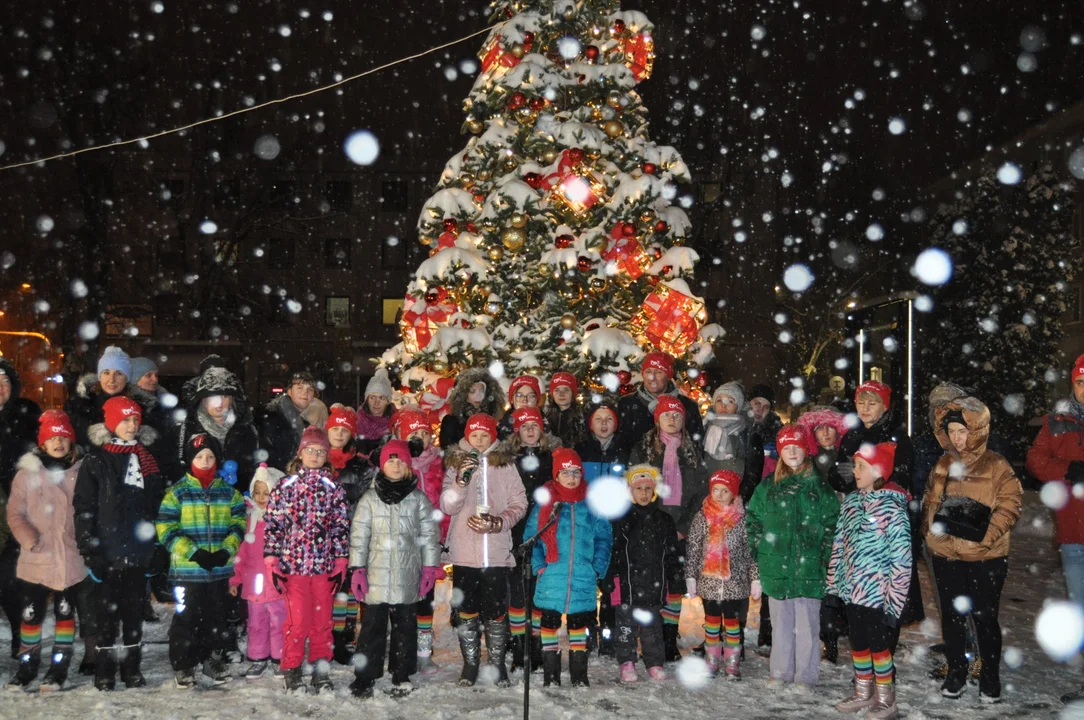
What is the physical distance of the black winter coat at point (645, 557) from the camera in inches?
278

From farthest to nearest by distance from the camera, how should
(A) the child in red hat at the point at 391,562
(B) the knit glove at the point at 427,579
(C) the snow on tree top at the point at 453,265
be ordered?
(C) the snow on tree top at the point at 453,265 → (B) the knit glove at the point at 427,579 → (A) the child in red hat at the point at 391,562

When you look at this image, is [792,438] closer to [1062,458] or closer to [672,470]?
[672,470]

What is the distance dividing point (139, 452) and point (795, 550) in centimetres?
466

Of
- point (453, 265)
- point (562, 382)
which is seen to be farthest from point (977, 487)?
point (453, 265)

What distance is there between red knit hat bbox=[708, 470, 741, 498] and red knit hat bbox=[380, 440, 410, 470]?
236 centimetres

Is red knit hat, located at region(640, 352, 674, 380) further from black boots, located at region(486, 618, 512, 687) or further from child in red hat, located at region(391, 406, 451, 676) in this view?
black boots, located at region(486, 618, 512, 687)

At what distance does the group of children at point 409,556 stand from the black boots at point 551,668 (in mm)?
11

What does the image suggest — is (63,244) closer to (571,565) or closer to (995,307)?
(571,565)

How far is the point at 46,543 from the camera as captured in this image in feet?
21.9

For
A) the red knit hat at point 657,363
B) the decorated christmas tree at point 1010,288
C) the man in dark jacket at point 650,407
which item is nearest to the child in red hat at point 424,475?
the man in dark jacket at point 650,407

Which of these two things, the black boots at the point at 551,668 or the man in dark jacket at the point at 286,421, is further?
the man in dark jacket at the point at 286,421

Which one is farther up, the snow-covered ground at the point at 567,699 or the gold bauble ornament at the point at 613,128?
the gold bauble ornament at the point at 613,128

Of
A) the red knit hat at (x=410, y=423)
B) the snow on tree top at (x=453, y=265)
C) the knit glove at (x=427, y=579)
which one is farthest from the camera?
the snow on tree top at (x=453, y=265)

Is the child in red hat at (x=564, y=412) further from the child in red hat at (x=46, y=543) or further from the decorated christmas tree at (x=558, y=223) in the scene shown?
the child in red hat at (x=46, y=543)
